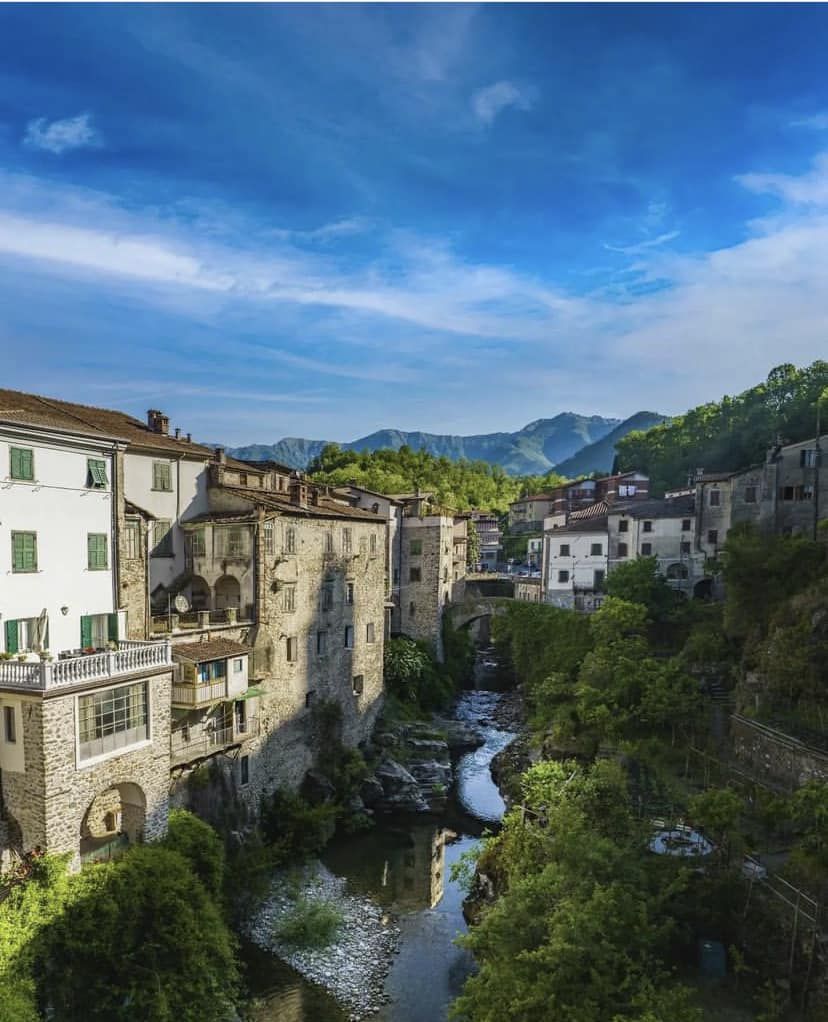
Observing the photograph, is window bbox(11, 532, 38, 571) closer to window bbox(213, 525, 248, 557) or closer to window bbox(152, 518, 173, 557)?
window bbox(152, 518, 173, 557)

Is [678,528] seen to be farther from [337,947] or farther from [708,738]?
[337,947]

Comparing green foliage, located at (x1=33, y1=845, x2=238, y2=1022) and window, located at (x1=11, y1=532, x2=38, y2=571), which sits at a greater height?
window, located at (x1=11, y1=532, x2=38, y2=571)

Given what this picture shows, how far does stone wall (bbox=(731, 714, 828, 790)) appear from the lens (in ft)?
76.0

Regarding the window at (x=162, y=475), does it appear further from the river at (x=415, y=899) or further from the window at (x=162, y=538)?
the river at (x=415, y=899)

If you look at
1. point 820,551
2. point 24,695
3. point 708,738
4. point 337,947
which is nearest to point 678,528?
point 820,551

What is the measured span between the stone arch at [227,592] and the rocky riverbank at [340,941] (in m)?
12.5

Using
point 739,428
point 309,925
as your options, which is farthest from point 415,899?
point 739,428

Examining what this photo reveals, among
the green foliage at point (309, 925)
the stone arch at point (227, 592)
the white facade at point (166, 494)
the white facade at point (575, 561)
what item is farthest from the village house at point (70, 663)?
the white facade at point (575, 561)

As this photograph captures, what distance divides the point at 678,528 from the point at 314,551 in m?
30.0

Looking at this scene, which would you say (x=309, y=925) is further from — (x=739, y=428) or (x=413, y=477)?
(x=413, y=477)

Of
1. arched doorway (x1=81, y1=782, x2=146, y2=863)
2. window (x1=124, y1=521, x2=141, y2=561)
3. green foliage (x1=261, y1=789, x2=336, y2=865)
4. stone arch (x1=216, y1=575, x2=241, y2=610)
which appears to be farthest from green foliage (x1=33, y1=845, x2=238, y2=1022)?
stone arch (x1=216, y1=575, x2=241, y2=610)

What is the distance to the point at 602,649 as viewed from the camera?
122 feet

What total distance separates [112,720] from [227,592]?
1182 cm

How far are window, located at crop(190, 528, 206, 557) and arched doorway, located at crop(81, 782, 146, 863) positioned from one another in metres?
12.1
